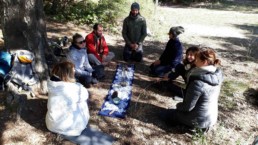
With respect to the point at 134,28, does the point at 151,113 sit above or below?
below

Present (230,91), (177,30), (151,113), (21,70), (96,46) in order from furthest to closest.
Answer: (96,46), (230,91), (177,30), (151,113), (21,70)

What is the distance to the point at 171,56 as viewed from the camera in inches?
248

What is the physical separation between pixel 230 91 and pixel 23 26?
453cm

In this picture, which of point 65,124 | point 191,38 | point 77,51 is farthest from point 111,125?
point 191,38

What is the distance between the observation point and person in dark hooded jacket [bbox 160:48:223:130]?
4.06 m

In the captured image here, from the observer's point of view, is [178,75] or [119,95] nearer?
[119,95]

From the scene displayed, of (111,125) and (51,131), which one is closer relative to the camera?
(51,131)

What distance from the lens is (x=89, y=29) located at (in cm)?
995

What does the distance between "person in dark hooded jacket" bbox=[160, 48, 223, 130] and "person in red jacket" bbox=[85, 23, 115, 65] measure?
270cm

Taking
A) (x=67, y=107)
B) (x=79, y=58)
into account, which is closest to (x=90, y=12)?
(x=79, y=58)

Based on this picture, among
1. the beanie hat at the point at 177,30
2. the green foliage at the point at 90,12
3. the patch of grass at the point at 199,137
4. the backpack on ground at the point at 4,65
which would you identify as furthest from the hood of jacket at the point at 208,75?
the green foliage at the point at 90,12

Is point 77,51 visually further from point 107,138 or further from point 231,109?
point 231,109

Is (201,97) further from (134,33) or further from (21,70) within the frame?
(134,33)

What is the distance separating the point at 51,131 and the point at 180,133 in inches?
82.9
